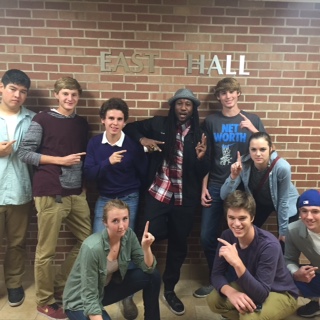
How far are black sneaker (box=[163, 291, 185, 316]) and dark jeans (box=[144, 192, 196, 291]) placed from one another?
55 millimetres

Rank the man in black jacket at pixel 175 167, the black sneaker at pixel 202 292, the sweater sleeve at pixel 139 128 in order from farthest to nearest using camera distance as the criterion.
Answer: the black sneaker at pixel 202 292 < the sweater sleeve at pixel 139 128 < the man in black jacket at pixel 175 167

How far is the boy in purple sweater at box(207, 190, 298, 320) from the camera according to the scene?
220 cm

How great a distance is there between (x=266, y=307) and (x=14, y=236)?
2.09 m

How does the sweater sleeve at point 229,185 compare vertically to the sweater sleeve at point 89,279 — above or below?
above

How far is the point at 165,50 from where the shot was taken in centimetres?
307

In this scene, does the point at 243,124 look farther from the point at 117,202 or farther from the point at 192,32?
the point at 117,202

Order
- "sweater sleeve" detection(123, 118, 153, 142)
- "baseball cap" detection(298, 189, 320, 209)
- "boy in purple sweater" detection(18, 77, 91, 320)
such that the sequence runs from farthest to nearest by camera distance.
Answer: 1. "sweater sleeve" detection(123, 118, 153, 142)
2. "boy in purple sweater" detection(18, 77, 91, 320)
3. "baseball cap" detection(298, 189, 320, 209)

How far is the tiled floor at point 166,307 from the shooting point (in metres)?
2.85

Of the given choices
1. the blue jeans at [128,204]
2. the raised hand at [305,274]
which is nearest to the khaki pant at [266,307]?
the raised hand at [305,274]

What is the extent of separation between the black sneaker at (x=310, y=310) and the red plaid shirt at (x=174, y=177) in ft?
4.54

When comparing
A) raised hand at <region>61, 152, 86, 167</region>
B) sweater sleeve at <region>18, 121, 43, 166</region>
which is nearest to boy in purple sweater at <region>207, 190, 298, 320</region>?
raised hand at <region>61, 152, 86, 167</region>

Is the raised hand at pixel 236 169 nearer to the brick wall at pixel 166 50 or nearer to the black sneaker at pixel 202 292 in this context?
the brick wall at pixel 166 50

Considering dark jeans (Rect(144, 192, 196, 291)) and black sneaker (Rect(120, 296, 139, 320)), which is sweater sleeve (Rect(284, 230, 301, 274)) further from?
black sneaker (Rect(120, 296, 139, 320))

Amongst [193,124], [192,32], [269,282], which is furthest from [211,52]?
[269,282]
